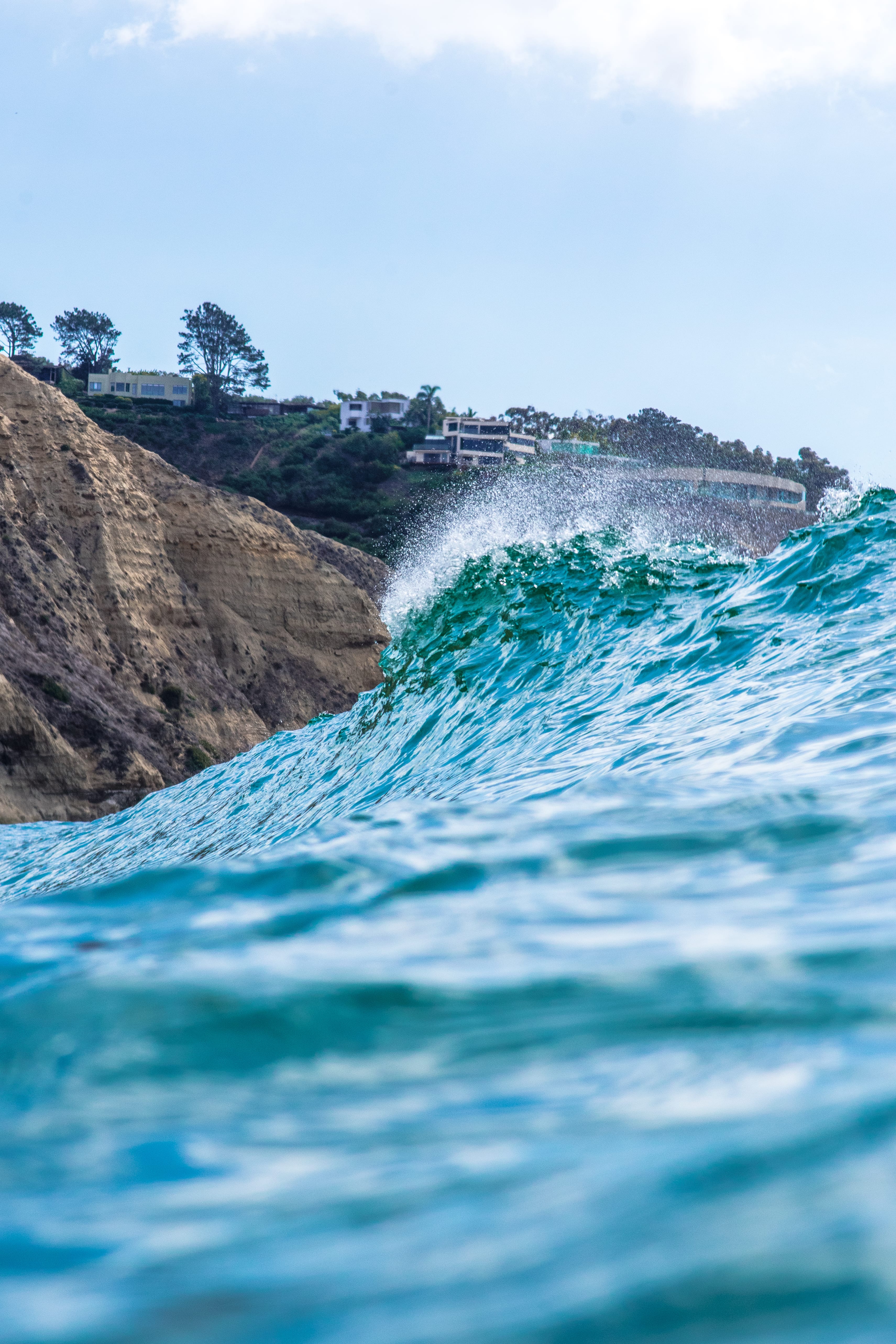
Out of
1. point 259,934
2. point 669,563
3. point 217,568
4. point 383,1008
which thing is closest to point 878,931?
point 383,1008

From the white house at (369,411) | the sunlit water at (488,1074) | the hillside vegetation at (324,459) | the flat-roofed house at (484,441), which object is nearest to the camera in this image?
the sunlit water at (488,1074)

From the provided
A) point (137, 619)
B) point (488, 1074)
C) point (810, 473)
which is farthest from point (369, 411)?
point (488, 1074)

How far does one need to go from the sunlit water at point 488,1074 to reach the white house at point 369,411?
7336cm

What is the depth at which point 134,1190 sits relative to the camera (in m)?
1.66

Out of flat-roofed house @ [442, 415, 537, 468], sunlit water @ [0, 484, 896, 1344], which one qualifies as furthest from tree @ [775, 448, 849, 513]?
sunlit water @ [0, 484, 896, 1344]

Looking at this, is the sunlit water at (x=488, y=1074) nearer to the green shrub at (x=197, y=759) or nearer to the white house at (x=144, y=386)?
the green shrub at (x=197, y=759)

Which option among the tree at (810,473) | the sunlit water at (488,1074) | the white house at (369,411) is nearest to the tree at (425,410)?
the white house at (369,411)

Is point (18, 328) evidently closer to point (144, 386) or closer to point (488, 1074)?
point (144, 386)

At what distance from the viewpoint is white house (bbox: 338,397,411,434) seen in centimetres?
7781

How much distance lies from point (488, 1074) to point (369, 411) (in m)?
84.1

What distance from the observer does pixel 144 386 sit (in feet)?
263

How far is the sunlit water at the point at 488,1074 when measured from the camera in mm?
1291

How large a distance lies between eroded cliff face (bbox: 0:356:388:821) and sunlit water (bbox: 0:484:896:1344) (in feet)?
69.6

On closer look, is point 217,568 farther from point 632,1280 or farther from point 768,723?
point 632,1280
